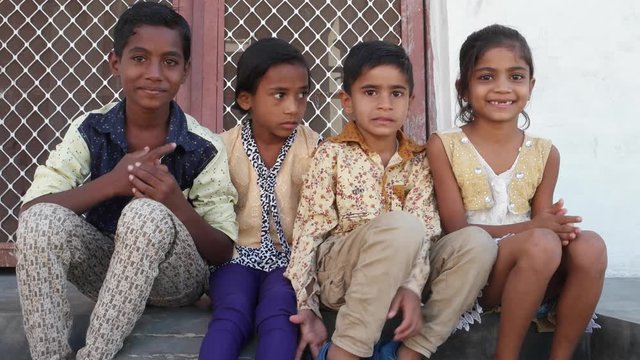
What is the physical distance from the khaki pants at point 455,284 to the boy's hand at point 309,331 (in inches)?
9.3

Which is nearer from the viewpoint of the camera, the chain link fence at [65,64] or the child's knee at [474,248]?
the child's knee at [474,248]

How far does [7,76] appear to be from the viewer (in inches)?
137

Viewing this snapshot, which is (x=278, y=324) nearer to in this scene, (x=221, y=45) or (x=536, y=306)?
(x=536, y=306)

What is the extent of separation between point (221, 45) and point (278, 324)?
74.3 inches

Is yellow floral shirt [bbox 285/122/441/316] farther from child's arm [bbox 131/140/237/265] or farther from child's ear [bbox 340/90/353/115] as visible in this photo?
child's arm [bbox 131/140/237/265]

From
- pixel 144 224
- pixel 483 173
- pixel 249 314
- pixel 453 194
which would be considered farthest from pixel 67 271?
pixel 483 173

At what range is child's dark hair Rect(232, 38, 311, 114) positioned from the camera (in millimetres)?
2346

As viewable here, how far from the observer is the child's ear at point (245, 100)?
2.41 metres

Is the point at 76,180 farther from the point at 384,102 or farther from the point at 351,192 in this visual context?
the point at 384,102

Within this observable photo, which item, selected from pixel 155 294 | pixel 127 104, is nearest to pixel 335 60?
pixel 127 104

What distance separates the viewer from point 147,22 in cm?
221

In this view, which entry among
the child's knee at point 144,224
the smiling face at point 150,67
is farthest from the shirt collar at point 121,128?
the child's knee at point 144,224

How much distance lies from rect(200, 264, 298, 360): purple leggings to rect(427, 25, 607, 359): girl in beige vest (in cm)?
56

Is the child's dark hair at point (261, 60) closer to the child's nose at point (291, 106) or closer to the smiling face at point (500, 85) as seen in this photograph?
the child's nose at point (291, 106)
